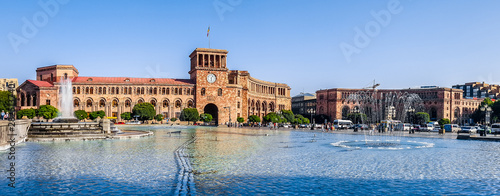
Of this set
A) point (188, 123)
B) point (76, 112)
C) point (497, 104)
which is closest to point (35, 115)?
point (76, 112)

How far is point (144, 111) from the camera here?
69562 mm

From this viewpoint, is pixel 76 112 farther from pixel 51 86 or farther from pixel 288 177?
pixel 288 177

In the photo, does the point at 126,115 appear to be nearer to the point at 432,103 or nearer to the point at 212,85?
the point at 212,85

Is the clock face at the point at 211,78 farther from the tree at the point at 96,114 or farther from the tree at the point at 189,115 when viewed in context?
the tree at the point at 96,114

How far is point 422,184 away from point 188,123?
64248 mm

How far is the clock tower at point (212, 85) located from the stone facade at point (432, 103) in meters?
50.4

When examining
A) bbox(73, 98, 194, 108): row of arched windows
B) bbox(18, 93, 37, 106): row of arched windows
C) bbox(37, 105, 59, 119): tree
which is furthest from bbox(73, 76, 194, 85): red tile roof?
bbox(37, 105, 59, 119): tree

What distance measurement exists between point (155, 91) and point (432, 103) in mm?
80208

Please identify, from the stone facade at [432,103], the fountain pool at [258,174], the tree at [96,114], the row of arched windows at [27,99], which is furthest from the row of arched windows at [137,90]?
the fountain pool at [258,174]

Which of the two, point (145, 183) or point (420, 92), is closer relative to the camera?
point (145, 183)

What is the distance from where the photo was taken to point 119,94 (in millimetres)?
76875

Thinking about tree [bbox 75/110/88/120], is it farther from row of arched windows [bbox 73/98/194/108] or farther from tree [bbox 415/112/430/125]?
tree [bbox 415/112/430/125]

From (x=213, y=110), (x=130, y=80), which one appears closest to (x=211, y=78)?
(x=213, y=110)

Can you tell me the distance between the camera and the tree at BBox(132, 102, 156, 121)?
228 feet
